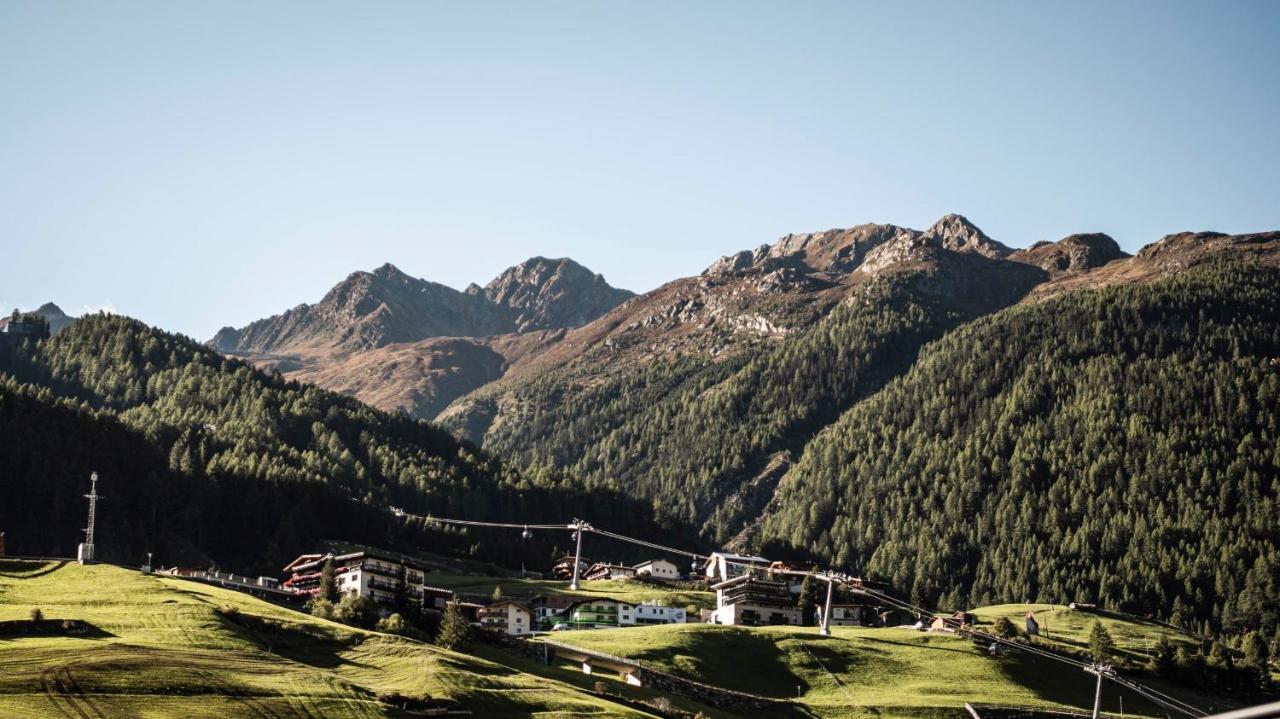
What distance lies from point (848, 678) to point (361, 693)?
60426mm

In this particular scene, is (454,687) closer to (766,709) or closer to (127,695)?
(127,695)

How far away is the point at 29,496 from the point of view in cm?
19862

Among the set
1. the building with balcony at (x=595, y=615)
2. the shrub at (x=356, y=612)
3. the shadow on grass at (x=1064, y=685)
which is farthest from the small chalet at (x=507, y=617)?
the shadow on grass at (x=1064, y=685)

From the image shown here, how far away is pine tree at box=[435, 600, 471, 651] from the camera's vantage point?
125812 millimetres

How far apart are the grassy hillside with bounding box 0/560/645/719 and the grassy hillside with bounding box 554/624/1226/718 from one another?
2629cm

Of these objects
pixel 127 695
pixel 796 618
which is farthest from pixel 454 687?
pixel 796 618

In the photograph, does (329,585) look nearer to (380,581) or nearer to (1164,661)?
(380,581)

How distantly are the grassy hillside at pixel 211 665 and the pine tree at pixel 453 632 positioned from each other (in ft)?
24.1

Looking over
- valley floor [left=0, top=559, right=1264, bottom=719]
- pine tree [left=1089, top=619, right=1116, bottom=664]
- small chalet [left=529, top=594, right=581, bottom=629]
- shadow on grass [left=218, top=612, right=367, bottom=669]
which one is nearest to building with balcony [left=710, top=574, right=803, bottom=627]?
valley floor [left=0, top=559, right=1264, bottom=719]

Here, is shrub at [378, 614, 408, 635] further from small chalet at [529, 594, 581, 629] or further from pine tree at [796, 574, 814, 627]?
pine tree at [796, 574, 814, 627]

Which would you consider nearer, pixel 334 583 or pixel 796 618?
pixel 334 583

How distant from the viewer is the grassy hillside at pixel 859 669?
134 metres

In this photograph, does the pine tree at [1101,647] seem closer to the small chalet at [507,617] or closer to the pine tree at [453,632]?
the small chalet at [507,617]

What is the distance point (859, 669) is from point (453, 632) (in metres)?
43.4
